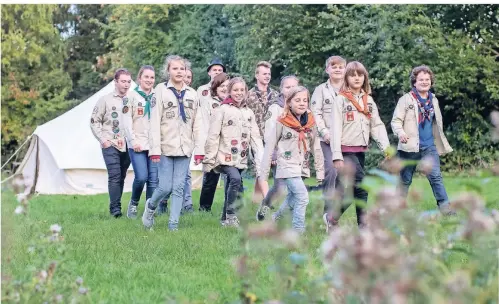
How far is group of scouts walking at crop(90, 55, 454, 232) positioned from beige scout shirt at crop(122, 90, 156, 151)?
0.01 meters

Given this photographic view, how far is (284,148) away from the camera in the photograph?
313 inches

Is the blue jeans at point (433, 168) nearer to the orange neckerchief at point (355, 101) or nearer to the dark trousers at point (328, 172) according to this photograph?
the dark trousers at point (328, 172)

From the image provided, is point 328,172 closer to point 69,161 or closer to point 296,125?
point 296,125

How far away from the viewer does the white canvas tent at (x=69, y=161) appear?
17469mm

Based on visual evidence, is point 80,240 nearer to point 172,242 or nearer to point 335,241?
point 172,242

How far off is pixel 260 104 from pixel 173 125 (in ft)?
5.92

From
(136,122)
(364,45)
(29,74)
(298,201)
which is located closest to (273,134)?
(298,201)

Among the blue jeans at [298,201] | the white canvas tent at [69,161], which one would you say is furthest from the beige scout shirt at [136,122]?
the white canvas tent at [69,161]

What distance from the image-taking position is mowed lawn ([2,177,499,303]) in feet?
14.1

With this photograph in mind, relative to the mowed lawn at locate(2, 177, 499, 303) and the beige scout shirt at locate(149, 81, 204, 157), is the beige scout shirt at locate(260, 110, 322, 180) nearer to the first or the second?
the mowed lawn at locate(2, 177, 499, 303)

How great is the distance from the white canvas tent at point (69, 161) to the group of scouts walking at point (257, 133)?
6.75 meters

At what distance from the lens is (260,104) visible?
32.6ft

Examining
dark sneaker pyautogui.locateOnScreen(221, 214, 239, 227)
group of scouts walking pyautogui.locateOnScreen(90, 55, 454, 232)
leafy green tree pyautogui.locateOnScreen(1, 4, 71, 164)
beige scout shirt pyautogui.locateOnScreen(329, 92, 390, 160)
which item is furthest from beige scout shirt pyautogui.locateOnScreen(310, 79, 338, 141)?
leafy green tree pyautogui.locateOnScreen(1, 4, 71, 164)

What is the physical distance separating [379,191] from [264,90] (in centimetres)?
748
